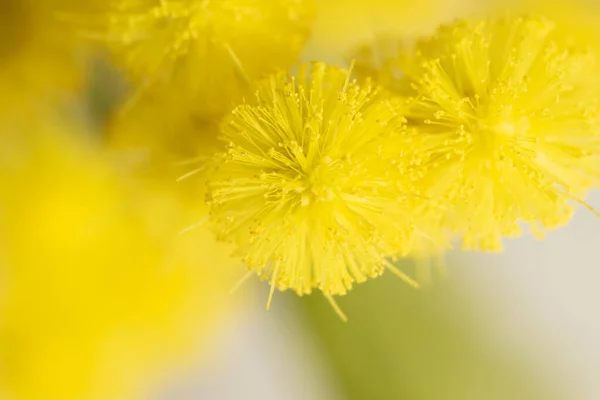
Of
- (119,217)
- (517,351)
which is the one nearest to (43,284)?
(119,217)

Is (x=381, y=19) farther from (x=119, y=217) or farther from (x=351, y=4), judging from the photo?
(x=119, y=217)

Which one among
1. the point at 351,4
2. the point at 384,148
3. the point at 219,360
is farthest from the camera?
the point at 219,360

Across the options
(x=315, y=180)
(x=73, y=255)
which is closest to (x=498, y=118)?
(x=315, y=180)

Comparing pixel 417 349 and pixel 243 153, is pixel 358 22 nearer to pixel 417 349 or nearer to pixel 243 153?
pixel 243 153

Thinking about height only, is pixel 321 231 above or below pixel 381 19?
below

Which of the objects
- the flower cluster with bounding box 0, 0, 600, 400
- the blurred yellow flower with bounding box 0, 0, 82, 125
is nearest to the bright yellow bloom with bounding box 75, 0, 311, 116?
the flower cluster with bounding box 0, 0, 600, 400

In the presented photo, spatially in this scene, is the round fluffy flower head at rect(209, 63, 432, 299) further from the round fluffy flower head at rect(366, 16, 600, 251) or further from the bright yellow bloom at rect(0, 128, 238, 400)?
the bright yellow bloom at rect(0, 128, 238, 400)
